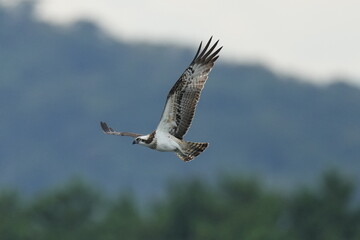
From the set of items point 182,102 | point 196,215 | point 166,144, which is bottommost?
point 166,144

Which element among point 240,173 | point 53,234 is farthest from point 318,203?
point 53,234

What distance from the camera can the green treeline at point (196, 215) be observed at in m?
70.4

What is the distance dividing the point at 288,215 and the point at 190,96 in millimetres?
62096

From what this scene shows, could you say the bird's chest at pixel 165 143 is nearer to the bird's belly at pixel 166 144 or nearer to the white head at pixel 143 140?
the bird's belly at pixel 166 144

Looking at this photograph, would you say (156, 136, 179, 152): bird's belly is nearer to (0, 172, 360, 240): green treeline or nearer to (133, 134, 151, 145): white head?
(133, 134, 151, 145): white head

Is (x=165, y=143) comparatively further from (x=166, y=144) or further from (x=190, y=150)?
(x=190, y=150)

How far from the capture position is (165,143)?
14.3m

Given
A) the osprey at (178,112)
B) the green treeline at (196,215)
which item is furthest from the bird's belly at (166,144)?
the green treeline at (196,215)

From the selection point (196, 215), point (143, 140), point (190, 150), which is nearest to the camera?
point (143, 140)

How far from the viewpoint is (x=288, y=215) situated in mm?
75938

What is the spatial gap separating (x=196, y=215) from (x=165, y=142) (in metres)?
58.8

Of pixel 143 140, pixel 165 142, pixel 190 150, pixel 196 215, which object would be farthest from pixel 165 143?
pixel 196 215

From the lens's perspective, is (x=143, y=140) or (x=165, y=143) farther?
(x=143, y=140)

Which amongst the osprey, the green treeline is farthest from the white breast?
the green treeline
